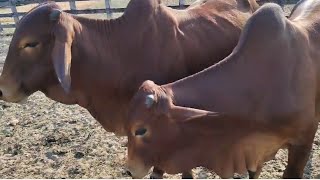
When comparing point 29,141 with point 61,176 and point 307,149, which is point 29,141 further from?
point 307,149

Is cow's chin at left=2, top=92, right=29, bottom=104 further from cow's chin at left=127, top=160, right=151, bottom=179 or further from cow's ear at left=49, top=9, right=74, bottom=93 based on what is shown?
cow's chin at left=127, top=160, right=151, bottom=179

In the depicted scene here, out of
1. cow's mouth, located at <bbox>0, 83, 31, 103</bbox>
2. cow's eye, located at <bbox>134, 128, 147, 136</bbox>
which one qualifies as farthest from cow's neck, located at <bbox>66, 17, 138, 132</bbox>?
cow's eye, located at <bbox>134, 128, 147, 136</bbox>

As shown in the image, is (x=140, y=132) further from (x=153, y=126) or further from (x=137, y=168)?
(x=137, y=168)

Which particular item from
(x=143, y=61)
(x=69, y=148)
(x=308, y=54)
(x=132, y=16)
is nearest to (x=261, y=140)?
(x=308, y=54)

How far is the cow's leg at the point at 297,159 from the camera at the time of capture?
3.35 m

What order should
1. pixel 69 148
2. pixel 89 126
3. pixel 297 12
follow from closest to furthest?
1. pixel 297 12
2. pixel 69 148
3. pixel 89 126

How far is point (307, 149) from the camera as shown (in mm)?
3354

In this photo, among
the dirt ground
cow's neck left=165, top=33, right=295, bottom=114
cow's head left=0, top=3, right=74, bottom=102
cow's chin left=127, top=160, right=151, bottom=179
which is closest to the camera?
cow's chin left=127, top=160, right=151, bottom=179

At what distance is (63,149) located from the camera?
5.09 m

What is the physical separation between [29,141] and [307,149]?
319 cm

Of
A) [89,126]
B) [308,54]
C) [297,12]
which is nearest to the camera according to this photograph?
[308,54]

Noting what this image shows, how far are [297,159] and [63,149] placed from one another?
261 centimetres

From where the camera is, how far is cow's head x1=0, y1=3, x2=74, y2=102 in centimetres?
358

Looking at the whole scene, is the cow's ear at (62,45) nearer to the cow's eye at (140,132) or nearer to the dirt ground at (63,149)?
the cow's eye at (140,132)
